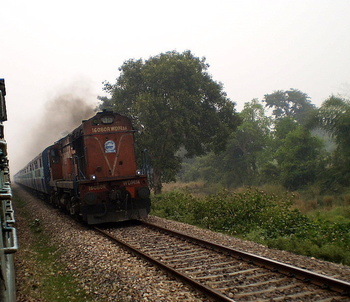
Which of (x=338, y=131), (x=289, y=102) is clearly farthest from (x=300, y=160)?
(x=289, y=102)

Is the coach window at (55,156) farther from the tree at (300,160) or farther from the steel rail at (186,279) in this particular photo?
the tree at (300,160)

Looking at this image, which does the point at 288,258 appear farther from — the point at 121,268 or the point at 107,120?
the point at 107,120

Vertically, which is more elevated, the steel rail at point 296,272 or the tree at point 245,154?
the tree at point 245,154

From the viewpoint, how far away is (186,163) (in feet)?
172

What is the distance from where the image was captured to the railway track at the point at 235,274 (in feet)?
16.9

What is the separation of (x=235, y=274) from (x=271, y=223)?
5.26 metres

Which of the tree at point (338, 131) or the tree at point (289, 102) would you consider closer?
the tree at point (338, 131)

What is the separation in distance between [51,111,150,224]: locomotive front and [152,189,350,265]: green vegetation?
238 centimetres

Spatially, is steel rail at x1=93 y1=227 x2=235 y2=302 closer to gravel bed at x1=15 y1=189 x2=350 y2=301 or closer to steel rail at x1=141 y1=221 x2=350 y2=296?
gravel bed at x1=15 y1=189 x2=350 y2=301

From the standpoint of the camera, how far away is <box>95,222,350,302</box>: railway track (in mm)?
5152

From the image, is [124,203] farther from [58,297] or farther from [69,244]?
[58,297]

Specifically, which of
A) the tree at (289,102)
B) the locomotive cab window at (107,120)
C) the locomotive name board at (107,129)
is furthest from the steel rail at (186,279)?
the tree at (289,102)

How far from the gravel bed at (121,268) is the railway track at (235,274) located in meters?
0.28

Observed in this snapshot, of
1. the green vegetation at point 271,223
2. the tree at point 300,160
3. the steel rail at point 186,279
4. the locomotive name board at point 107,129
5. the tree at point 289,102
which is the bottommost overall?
the green vegetation at point 271,223
